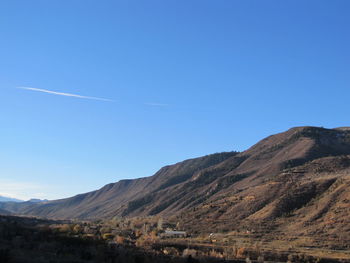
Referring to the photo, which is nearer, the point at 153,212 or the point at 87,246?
the point at 87,246

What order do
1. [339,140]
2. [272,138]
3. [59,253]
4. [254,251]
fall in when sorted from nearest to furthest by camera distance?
1. [59,253]
2. [254,251]
3. [339,140]
4. [272,138]

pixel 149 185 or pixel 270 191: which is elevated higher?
pixel 149 185

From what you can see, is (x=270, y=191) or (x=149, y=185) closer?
(x=270, y=191)

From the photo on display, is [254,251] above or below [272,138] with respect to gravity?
below

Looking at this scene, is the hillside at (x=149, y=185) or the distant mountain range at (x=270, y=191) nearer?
the distant mountain range at (x=270, y=191)

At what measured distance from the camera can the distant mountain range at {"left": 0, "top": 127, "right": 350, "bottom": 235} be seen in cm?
5728

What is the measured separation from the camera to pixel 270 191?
72438mm

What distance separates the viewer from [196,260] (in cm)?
2373

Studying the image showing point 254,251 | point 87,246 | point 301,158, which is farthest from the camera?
point 301,158

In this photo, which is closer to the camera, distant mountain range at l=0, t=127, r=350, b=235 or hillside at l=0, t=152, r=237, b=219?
distant mountain range at l=0, t=127, r=350, b=235

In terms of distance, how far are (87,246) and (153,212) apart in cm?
8722

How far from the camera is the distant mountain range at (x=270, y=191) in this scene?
57281mm

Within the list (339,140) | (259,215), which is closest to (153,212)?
(259,215)

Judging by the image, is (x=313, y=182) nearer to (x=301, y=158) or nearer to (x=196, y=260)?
(x=301, y=158)
